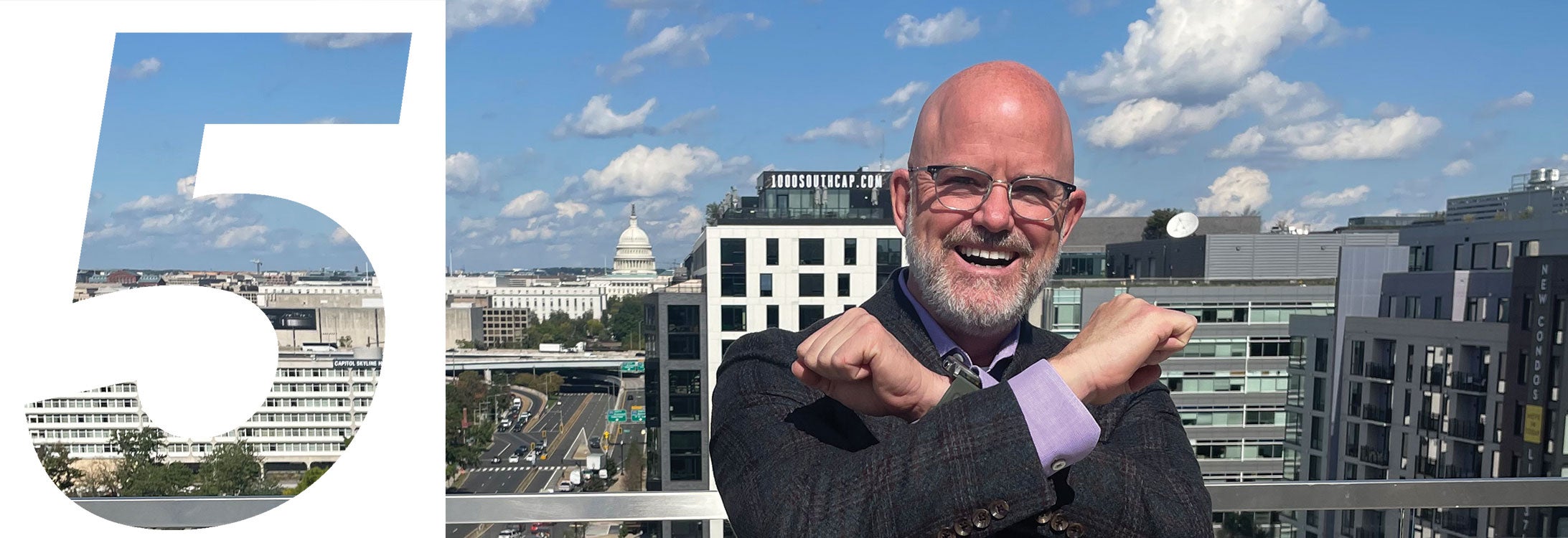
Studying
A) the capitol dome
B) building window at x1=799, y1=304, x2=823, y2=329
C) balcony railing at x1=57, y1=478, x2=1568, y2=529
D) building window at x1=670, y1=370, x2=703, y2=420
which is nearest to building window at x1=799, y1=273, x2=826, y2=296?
building window at x1=799, y1=304, x2=823, y2=329

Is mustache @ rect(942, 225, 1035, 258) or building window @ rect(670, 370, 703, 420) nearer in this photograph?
mustache @ rect(942, 225, 1035, 258)

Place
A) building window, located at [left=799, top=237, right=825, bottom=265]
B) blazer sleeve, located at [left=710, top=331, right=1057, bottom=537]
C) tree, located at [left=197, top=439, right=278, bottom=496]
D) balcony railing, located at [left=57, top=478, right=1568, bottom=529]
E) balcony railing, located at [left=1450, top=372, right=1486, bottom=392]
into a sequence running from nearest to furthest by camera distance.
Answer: blazer sleeve, located at [left=710, top=331, right=1057, bottom=537]
balcony railing, located at [left=57, top=478, right=1568, bottom=529]
tree, located at [left=197, top=439, right=278, bottom=496]
balcony railing, located at [left=1450, top=372, right=1486, bottom=392]
building window, located at [left=799, top=237, right=825, bottom=265]

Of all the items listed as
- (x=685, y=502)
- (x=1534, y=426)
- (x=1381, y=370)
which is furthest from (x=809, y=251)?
(x=685, y=502)

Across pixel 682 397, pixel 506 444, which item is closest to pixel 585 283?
pixel 506 444

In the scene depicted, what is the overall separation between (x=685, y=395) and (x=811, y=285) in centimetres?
678

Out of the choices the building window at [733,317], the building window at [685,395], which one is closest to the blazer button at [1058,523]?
the building window at [733,317]

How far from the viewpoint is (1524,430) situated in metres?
33.4

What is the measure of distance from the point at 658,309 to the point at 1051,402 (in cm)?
4072

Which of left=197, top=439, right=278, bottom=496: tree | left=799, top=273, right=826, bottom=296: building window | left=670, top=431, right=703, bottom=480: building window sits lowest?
left=670, top=431, right=703, bottom=480: building window

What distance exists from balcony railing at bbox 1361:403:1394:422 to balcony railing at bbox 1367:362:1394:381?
4.96 ft

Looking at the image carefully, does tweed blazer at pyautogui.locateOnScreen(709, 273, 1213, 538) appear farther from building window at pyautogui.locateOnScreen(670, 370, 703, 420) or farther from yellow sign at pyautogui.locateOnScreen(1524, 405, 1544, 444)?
building window at pyautogui.locateOnScreen(670, 370, 703, 420)

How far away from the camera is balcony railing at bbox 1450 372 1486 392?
37.1 meters

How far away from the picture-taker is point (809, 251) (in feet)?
138

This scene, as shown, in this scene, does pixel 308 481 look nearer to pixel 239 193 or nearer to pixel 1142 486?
pixel 239 193
